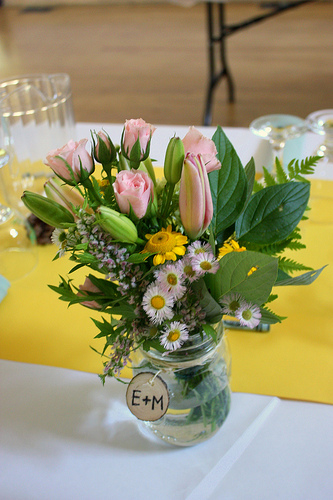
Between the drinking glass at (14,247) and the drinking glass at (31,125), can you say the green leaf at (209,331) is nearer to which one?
the drinking glass at (14,247)

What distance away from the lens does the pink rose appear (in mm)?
423

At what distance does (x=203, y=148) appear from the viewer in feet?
1.52

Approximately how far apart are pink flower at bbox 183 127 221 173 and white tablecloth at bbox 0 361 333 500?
331mm

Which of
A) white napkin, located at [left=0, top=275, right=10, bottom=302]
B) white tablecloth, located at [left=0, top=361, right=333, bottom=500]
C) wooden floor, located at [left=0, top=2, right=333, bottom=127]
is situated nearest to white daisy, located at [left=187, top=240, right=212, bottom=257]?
white tablecloth, located at [left=0, top=361, right=333, bottom=500]

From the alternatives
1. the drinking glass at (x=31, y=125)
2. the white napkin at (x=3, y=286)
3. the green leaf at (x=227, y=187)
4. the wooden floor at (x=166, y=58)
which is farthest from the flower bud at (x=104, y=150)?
the wooden floor at (x=166, y=58)

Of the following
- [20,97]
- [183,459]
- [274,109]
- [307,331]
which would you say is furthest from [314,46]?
[183,459]

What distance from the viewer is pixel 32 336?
2.57 ft

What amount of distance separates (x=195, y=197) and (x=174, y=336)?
128 mm

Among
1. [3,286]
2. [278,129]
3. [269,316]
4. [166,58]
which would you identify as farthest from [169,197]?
[166,58]

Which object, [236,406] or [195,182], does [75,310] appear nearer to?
[236,406]

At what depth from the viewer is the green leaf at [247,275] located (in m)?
0.45

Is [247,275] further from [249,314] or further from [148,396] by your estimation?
[148,396]

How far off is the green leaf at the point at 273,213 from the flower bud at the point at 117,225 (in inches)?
5.5

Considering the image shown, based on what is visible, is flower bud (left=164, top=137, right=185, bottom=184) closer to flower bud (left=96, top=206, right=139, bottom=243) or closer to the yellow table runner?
flower bud (left=96, top=206, right=139, bottom=243)
